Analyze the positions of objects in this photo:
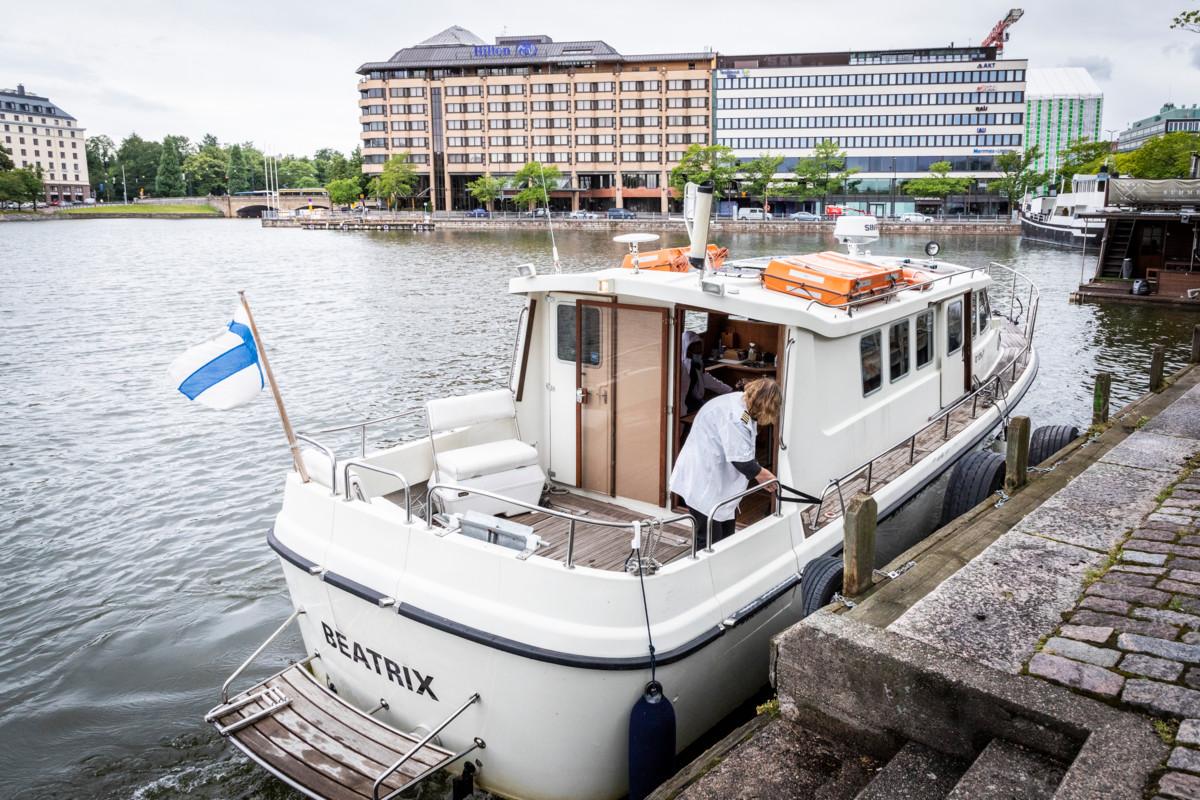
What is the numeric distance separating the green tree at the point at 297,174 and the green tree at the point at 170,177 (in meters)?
17.7

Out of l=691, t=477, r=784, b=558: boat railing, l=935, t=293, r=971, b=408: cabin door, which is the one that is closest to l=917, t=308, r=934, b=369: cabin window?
l=935, t=293, r=971, b=408: cabin door

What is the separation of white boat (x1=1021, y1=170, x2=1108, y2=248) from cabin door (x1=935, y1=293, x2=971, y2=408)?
54.2 m

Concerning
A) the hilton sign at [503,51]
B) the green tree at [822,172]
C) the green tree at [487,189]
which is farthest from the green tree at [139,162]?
the green tree at [822,172]

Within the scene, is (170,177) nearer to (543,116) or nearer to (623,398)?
(543,116)

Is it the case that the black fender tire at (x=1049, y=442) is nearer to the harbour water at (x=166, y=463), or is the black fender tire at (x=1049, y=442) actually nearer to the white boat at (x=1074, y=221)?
the harbour water at (x=166, y=463)

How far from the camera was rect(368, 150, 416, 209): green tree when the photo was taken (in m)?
120

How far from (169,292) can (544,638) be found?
4130 cm

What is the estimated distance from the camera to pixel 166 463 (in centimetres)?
1625

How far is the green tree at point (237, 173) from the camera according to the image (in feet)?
553

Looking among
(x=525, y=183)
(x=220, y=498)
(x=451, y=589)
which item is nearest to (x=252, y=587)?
(x=220, y=498)

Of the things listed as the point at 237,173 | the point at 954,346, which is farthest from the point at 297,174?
the point at 954,346

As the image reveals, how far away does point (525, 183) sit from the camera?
394ft

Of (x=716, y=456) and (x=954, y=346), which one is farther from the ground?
(x=954, y=346)

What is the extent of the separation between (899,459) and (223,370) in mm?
6508
